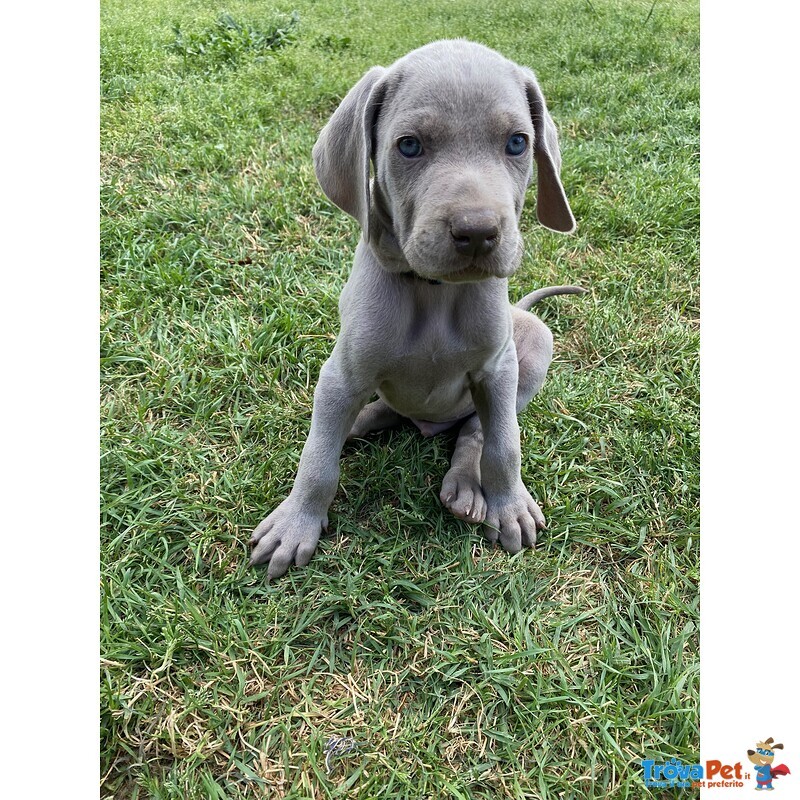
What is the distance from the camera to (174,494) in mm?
2975

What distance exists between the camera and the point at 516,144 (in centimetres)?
218

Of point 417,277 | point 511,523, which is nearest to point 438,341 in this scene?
point 417,277

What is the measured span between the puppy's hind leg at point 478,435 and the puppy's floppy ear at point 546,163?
683mm

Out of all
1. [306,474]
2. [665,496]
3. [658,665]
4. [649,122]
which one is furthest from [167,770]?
[649,122]

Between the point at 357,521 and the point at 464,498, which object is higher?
the point at 464,498

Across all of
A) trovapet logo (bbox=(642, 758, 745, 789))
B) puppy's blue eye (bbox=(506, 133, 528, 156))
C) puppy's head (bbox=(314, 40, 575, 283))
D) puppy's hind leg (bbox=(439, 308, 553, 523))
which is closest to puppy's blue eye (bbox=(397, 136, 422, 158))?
puppy's head (bbox=(314, 40, 575, 283))

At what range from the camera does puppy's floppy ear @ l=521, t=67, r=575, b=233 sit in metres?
2.34

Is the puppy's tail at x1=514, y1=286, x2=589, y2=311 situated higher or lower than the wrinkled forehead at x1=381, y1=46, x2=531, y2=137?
lower

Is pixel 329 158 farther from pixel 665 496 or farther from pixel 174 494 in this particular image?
pixel 665 496

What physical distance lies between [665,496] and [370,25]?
692cm
